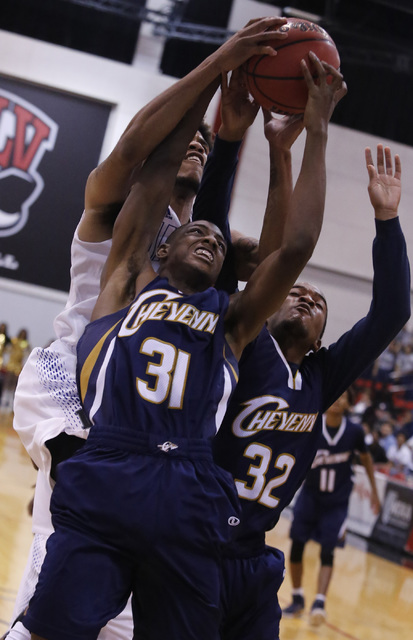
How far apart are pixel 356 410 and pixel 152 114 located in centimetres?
1461

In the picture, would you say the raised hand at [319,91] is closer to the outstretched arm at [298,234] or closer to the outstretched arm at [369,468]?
the outstretched arm at [298,234]

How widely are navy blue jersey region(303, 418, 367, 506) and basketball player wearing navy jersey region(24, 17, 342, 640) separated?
5.17 meters

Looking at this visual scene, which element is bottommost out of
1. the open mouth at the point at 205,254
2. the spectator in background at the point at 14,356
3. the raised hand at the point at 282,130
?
the spectator in background at the point at 14,356

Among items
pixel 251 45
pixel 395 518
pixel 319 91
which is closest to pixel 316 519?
pixel 395 518

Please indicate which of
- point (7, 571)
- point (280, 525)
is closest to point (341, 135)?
point (280, 525)

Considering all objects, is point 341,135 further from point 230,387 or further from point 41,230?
point 230,387

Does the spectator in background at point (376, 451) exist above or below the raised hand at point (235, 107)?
below

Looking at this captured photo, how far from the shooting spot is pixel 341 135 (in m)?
16.7

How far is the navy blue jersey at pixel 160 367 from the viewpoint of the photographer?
98.3 inches

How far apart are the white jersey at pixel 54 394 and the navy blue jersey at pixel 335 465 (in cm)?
479

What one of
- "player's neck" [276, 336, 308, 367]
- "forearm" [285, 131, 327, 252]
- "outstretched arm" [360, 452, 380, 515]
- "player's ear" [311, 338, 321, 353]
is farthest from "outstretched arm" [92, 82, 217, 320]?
"outstretched arm" [360, 452, 380, 515]

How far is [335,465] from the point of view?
8.03 metres

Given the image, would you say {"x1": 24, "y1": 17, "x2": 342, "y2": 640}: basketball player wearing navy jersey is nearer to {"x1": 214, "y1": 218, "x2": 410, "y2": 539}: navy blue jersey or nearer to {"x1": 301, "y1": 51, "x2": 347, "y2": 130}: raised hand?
{"x1": 301, "y1": 51, "x2": 347, "y2": 130}: raised hand

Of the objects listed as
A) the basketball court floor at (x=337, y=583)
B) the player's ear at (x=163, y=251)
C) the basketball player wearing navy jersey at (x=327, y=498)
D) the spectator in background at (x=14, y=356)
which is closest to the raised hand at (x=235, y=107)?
the player's ear at (x=163, y=251)
